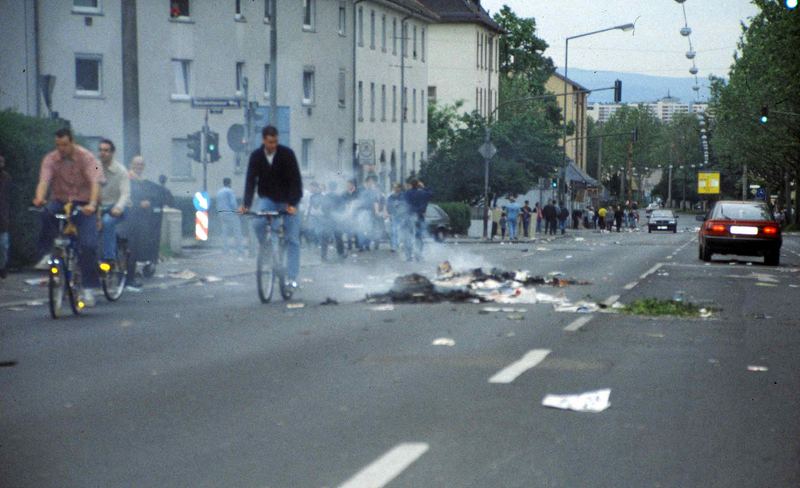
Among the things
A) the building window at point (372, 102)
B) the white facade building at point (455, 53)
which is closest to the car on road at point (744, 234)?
the building window at point (372, 102)

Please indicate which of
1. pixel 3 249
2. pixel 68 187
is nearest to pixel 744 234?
pixel 3 249

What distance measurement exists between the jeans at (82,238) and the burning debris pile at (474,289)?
3236 millimetres

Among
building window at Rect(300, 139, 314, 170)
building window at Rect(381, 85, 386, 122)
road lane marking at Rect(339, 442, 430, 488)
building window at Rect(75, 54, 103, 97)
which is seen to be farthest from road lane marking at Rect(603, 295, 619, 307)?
building window at Rect(381, 85, 386, 122)

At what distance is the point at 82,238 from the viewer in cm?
1357

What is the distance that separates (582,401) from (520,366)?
1.57 m

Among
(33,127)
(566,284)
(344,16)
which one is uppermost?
Answer: (344,16)

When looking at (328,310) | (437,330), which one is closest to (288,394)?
(437,330)

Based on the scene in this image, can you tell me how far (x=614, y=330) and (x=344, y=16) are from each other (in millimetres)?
52407

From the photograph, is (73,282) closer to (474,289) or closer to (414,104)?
(474,289)

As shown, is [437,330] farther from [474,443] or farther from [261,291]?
[474,443]

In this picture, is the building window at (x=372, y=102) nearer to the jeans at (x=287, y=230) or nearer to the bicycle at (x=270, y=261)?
the jeans at (x=287, y=230)

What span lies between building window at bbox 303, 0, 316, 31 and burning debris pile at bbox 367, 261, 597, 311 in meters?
42.2

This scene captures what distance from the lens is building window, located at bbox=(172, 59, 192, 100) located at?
5516 cm

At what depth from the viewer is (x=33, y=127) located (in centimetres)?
2086
